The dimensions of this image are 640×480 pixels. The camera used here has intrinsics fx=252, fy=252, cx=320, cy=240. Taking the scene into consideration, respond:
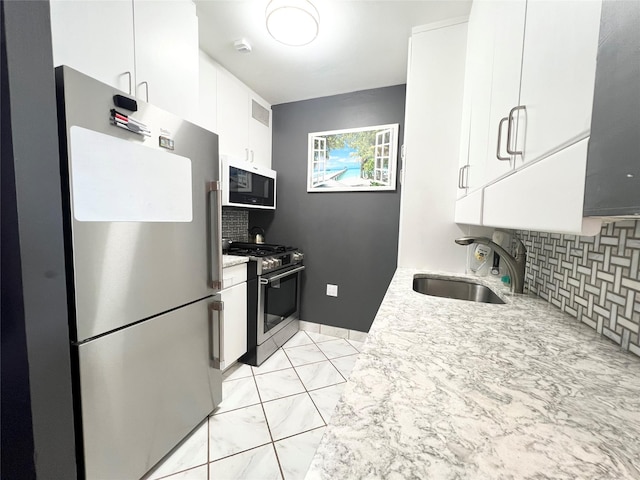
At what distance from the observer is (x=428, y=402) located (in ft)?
1.50

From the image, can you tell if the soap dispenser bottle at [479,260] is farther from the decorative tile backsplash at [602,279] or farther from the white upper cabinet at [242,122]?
the white upper cabinet at [242,122]

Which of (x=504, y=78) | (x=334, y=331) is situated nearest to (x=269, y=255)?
(x=334, y=331)

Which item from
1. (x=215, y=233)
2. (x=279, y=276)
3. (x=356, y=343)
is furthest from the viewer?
(x=356, y=343)

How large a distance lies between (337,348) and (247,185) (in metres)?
1.74

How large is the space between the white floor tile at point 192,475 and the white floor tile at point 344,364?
3.58ft

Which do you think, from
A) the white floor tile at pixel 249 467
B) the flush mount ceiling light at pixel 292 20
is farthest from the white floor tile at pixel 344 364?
the flush mount ceiling light at pixel 292 20

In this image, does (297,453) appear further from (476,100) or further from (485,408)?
(476,100)

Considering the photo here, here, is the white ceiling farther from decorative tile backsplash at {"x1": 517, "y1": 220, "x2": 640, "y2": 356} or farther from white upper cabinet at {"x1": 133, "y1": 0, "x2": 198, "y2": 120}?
decorative tile backsplash at {"x1": 517, "y1": 220, "x2": 640, "y2": 356}

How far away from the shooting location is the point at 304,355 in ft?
7.49

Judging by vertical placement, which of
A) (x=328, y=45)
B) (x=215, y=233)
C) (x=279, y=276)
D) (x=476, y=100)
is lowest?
(x=279, y=276)

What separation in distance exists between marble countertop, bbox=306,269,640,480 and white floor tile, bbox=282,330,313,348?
189cm

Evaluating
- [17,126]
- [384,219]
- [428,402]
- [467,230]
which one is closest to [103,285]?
[17,126]

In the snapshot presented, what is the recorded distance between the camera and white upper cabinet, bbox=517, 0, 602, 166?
38cm

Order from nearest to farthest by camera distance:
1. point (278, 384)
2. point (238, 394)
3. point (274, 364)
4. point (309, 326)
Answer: point (238, 394) → point (278, 384) → point (274, 364) → point (309, 326)
